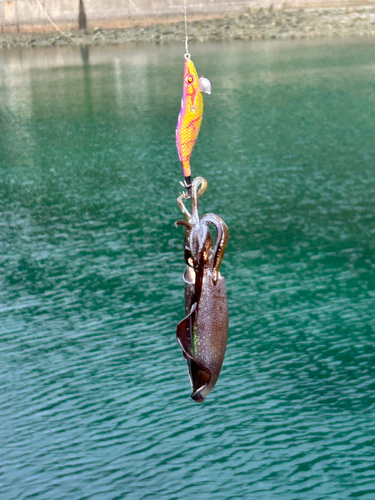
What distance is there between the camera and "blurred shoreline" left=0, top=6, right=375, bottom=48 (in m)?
43.6

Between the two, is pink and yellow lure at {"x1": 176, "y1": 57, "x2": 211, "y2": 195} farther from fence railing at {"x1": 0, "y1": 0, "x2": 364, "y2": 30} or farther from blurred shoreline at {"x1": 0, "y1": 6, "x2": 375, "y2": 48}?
fence railing at {"x1": 0, "y1": 0, "x2": 364, "y2": 30}

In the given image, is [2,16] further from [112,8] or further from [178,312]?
[178,312]

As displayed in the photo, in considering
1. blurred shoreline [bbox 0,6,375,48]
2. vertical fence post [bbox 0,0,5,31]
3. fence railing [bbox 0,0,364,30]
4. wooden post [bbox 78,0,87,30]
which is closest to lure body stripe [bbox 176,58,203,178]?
blurred shoreline [bbox 0,6,375,48]

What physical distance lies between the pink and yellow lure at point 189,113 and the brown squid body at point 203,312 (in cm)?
16

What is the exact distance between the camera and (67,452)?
→ 938 cm

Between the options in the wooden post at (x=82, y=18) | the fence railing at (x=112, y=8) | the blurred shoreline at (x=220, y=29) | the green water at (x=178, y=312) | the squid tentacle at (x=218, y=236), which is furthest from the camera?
the wooden post at (x=82, y=18)

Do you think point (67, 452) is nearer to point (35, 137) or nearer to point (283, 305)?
point (283, 305)

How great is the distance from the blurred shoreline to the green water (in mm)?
19287

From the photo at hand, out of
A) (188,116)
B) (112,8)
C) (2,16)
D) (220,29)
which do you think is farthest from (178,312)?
(2,16)

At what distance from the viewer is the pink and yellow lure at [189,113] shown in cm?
373

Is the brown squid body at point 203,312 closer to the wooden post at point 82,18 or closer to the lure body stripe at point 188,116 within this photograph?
the lure body stripe at point 188,116

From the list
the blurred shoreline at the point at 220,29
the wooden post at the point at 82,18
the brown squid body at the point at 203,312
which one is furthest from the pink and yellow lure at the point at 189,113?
the wooden post at the point at 82,18

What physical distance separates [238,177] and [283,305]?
22.9 feet

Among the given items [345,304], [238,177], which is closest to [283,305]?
[345,304]
